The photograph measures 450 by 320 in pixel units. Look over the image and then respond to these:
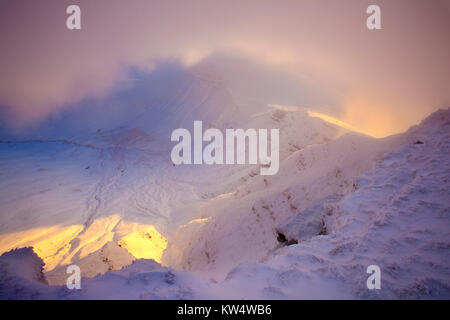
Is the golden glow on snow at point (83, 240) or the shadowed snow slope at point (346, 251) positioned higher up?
the shadowed snow slope at point (346, 251)

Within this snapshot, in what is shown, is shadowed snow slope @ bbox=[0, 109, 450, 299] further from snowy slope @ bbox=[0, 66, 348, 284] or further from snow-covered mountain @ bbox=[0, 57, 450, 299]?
snowy slope @ bbox=[0, 66, 348, 284]

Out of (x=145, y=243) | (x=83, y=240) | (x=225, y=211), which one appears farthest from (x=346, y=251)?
(x=83, y=240)

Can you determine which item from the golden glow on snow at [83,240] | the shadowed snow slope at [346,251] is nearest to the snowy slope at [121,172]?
the golden glow on snow at [83,240]

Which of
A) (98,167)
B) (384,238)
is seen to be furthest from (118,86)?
(384,238)

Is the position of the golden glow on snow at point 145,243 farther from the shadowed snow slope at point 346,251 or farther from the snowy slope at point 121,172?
the shadowed snow slope at point 346,251

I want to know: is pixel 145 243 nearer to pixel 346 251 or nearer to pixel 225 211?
pixel 225 211

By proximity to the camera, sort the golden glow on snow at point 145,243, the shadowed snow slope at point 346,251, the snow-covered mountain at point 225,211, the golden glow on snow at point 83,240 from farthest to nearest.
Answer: the golden glow on snow at point 83,240 < the golden glow on snow at point 145,243 < the snow-covered mountain at point 225,211 < the shadowed snow slope at point 346,251
